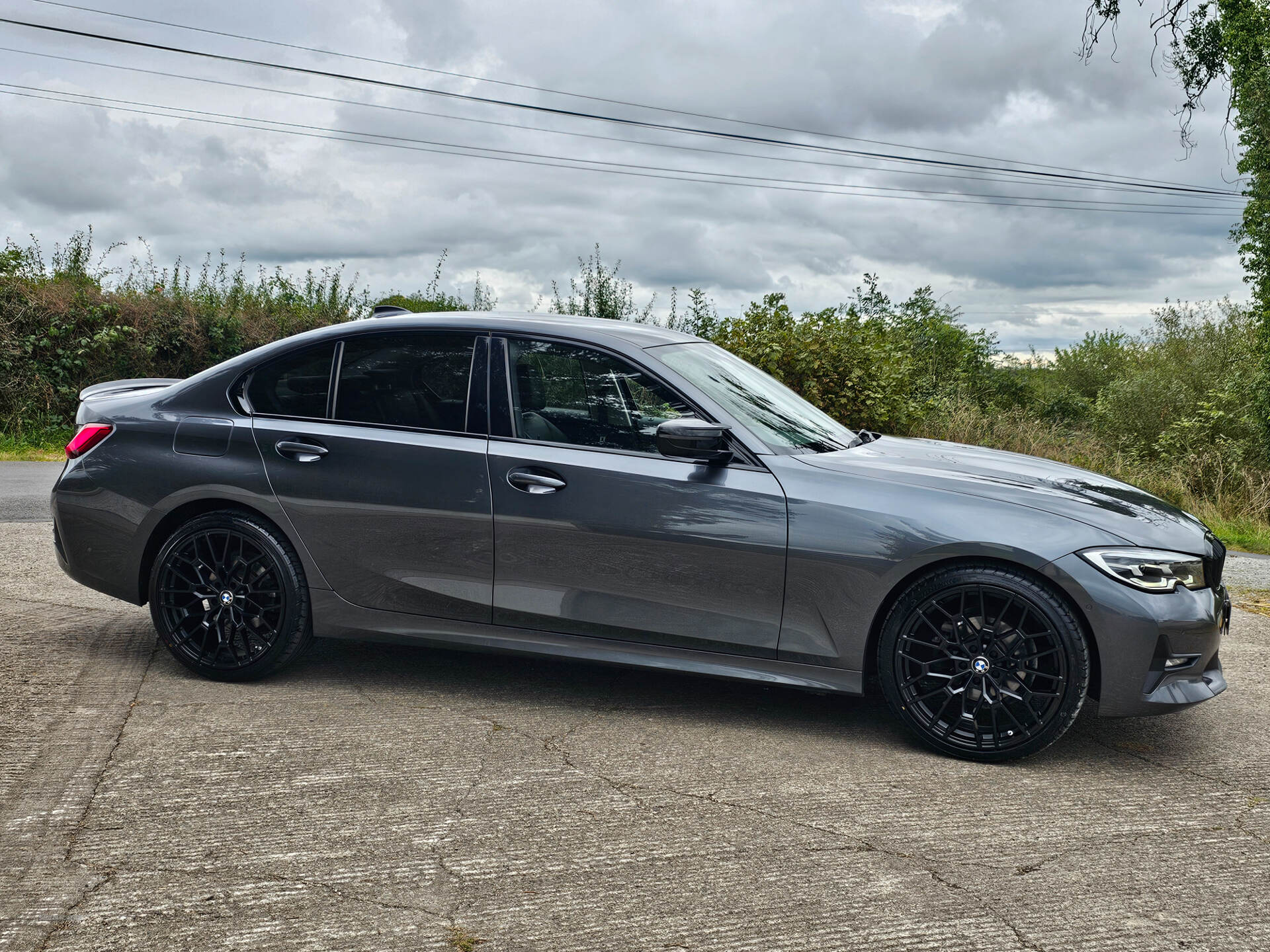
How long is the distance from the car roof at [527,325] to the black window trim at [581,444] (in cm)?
3

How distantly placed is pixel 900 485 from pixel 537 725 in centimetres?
174

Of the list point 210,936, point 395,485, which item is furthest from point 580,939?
point 395,485

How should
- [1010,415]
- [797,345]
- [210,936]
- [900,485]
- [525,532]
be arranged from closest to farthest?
[210,936]
[900,485]
[525,532]
[797,345]
[1010,415]

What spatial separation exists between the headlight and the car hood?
50mm

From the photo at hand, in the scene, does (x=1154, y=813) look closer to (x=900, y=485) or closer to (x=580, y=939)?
(x=900, y=485)

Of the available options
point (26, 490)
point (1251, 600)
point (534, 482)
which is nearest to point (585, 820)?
point (534, 482)

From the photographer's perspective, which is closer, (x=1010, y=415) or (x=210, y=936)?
(x=210, y=936)

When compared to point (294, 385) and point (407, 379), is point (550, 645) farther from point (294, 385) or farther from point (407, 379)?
point (294, 385)

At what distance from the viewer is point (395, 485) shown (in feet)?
15.4

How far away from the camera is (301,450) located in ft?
15.9

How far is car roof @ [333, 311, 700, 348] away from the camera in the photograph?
477 cm

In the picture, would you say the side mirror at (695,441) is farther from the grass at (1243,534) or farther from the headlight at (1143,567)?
the grass at (1243,534)

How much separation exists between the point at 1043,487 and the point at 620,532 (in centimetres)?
170

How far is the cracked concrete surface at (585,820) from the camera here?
291 centimetres
